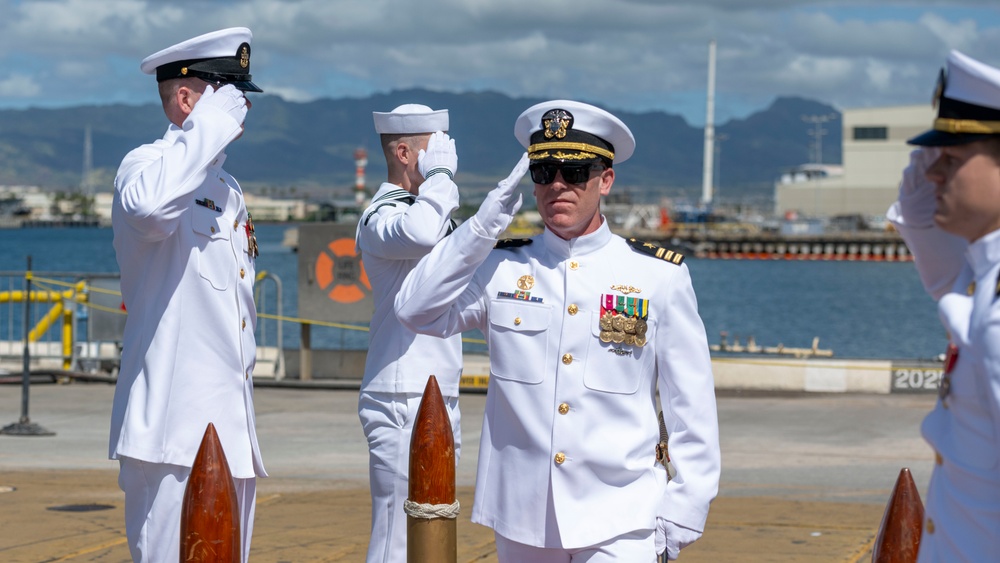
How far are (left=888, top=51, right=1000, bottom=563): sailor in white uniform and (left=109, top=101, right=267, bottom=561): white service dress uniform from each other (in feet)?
7.60

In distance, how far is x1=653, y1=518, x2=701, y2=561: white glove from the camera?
3.78 m

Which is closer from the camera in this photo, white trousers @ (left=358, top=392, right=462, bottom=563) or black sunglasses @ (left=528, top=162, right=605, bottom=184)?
black sunglasses @ (left=528, top=162, right=605, bottom=184)

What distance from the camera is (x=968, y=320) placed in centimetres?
276

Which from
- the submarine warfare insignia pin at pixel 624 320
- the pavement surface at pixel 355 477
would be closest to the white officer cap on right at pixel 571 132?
the submarine warfare insignia pin at pixel 624 320

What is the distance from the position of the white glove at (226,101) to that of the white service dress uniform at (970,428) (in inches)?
96.2

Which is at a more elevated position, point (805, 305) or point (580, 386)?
point (580, 386)

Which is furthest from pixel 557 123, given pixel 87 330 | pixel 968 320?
pixel 87 330

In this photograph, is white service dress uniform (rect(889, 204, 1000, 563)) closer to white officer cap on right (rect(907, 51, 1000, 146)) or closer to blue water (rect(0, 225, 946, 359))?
white officer cap on right (rect(907, 51, 1000, 146))

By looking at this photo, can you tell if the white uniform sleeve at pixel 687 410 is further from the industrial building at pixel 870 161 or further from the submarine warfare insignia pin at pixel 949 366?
the industrial building at pixel 870 161

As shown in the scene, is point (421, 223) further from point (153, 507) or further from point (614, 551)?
point (614, 551)

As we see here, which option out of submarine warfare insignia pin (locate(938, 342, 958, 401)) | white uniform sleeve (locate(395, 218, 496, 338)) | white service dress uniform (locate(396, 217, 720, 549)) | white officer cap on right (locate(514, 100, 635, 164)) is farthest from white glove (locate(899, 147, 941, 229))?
white uniform sleeve (locate(395, 218, 496, 338))

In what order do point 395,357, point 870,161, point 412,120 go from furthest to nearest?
1. point 870,161
2. point 412,120
3. point 395,357

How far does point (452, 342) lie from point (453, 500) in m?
1.39

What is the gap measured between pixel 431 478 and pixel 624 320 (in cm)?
74
